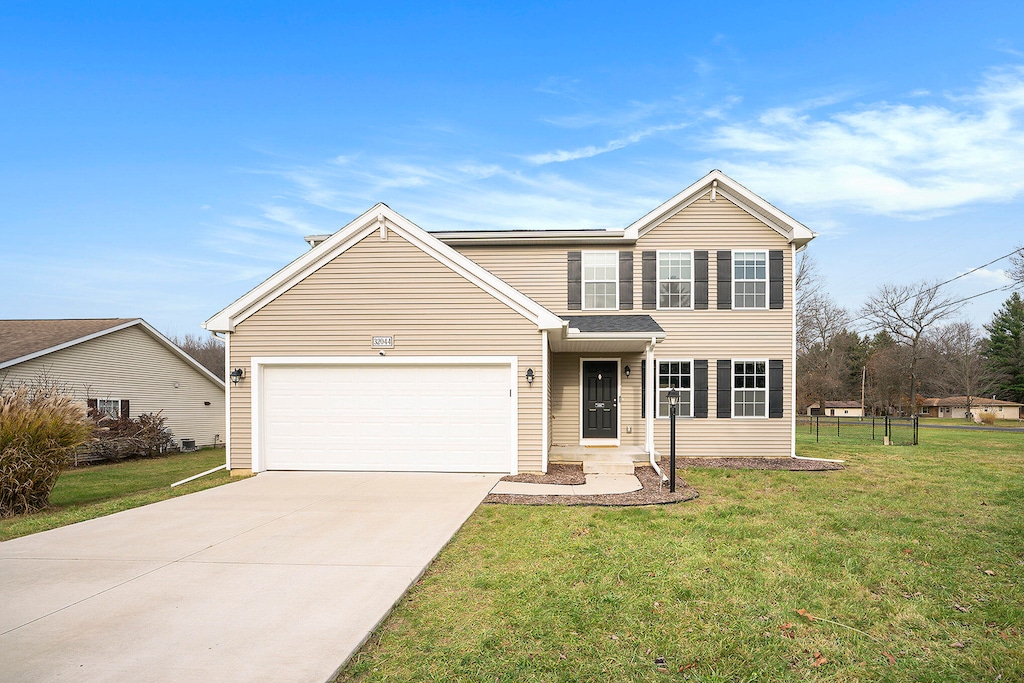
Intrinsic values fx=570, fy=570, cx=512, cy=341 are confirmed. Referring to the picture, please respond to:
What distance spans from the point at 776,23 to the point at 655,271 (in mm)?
6861

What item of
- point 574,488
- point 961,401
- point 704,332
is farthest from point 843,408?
point 574,488

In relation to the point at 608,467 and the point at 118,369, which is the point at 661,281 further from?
the point at 118,369

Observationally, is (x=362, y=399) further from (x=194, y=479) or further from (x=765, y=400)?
(x=765, y=400)

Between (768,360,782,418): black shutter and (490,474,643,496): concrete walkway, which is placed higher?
(768,360,782,418): black shutter

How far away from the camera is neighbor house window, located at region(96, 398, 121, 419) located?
19.5 m

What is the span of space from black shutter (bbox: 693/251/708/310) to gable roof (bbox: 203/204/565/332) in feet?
17.0

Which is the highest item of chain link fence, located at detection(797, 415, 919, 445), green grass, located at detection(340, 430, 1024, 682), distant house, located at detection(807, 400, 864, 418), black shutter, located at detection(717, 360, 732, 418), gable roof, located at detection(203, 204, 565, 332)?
gable roof, located at detection(203, 204, 565, 332)

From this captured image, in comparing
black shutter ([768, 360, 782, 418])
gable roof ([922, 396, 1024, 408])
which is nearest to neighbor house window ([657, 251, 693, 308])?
black shutter ([768, 360, 782, 418])

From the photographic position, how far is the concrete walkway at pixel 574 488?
9.51 meters

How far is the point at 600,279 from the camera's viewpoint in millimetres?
14789

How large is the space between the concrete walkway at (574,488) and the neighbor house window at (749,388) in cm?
490

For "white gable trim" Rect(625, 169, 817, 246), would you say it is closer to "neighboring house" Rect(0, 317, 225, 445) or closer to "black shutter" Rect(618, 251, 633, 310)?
"black shutter" Rect(618, 251, 633, 310)

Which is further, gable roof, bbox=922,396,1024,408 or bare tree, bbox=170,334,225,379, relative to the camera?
gable roof, bbox=922,396,1024,408

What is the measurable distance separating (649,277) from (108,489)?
1297cm
